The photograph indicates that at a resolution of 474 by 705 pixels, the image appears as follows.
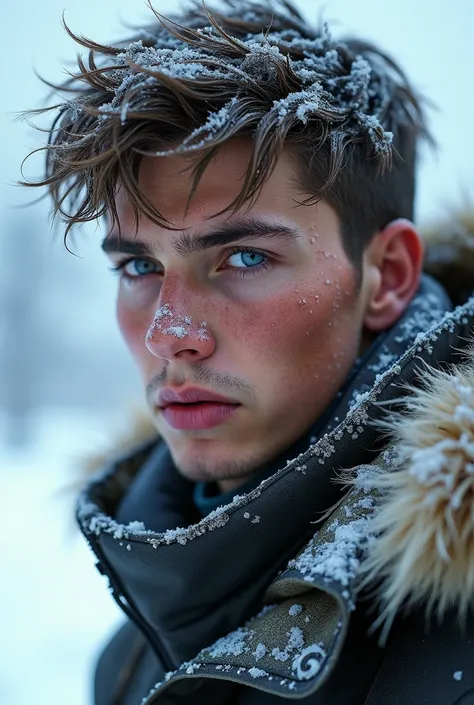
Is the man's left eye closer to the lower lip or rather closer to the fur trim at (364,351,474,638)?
the lower lip

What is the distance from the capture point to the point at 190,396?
1.24 metres

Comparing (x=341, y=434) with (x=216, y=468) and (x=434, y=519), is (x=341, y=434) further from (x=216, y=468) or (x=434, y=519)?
(x=216, y=468)

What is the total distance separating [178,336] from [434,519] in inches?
22.4

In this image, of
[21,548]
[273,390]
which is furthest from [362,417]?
[21,548]

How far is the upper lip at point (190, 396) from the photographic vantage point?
122cm

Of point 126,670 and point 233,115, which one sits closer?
point 233,115

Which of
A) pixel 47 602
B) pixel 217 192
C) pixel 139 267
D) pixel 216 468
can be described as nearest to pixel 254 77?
pixel 217 192

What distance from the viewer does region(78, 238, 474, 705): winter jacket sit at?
785 mm

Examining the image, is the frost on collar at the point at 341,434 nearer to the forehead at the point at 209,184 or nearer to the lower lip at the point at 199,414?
the lower lip at the point at 199,414

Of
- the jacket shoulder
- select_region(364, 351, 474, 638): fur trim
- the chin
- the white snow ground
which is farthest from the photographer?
the white snow ground

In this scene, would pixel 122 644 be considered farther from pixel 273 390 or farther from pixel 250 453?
pixel 273 390

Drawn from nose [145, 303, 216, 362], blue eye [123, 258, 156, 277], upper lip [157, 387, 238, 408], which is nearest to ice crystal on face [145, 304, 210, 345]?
nose [145, 303, 216, 362]

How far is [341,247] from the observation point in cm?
130

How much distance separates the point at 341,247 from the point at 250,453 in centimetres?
46
